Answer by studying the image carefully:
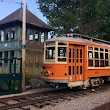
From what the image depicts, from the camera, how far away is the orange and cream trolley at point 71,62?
795 cm

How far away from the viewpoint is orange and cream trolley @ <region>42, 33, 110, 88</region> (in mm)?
7953

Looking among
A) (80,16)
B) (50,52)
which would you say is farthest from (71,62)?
(80,16)

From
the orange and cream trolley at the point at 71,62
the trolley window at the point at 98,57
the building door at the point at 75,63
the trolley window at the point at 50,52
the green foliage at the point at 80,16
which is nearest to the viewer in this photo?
the orange and cream trolley at the point at 71,62

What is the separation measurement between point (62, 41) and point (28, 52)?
8214 millimetres

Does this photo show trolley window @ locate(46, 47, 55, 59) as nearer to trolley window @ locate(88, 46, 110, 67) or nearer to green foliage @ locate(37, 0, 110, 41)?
trolley window @ locate(88, 46, 110, 67)

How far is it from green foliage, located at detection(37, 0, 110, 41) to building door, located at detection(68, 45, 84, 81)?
6994 mm

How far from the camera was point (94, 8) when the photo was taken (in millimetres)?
14836

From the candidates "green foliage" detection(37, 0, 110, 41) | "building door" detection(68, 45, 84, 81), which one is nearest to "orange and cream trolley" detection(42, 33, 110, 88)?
"building door" detection(68, 45, 84, 81)

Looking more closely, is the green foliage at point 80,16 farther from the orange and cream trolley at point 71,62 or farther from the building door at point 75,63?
the building door at point 75,63

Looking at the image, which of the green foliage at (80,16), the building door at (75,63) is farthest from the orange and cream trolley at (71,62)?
the green foliage at (80,16)

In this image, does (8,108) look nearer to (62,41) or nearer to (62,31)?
(62,41)

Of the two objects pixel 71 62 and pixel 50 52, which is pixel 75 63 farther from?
pixel 50 52

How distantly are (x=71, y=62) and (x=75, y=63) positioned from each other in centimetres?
30

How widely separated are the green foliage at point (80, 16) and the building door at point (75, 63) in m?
6.99
